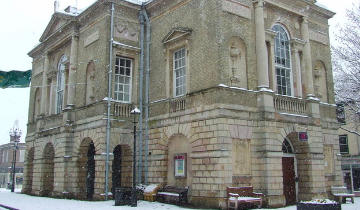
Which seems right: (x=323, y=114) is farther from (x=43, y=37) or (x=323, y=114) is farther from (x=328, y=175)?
(x=43, y=37)

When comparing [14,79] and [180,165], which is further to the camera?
[180,165]

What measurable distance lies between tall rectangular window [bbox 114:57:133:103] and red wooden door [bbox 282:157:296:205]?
8.85 m

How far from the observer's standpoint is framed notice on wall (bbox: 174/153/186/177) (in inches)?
727

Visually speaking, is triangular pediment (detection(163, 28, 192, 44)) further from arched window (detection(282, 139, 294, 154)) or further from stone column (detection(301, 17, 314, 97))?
arched window (detection(282, 139, 294, 154))

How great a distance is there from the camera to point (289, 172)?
19.5 meters

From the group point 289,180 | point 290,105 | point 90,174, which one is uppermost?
point 290,105

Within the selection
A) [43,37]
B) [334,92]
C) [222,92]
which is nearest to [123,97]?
[222,92]

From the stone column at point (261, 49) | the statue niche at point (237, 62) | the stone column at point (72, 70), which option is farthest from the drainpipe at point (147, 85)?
the stone column at point (261, 49)

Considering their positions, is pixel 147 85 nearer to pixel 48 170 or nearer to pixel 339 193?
pixel 48 170

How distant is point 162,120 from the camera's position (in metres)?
19.8

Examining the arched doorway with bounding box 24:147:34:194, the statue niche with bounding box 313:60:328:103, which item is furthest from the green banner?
the arched doorway with bounding box 24:147:34:194

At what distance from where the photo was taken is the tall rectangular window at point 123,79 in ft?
70.2

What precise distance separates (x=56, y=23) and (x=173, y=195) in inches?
585

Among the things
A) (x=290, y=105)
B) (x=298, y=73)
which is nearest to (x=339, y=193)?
(x=290, y=105)
